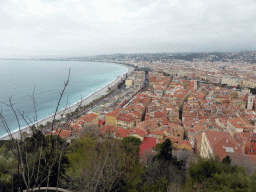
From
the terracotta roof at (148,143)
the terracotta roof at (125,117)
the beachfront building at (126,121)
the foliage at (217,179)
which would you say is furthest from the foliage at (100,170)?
the terracotta roof at (125,117)

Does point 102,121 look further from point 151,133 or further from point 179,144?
point 179,144

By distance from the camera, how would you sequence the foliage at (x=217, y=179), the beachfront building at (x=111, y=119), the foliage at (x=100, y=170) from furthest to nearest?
the beachfront building at (x=111, y=119)
the foliage at (x=217, y=179)
the foliage at (x=100, y=170)

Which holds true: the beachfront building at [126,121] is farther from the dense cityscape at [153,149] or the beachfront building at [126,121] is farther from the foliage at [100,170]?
the foliage at [100,170]

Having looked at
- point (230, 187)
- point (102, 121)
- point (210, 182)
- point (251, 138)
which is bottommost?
point (102, 121)

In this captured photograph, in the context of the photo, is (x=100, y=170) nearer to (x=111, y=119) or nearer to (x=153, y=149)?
(x=153, y=149)

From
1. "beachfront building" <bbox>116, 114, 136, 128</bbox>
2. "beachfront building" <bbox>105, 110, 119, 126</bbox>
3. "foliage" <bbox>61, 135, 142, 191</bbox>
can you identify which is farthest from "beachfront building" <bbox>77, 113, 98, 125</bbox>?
"foliage" <bbox>61, 135, 142, 191</bbox>

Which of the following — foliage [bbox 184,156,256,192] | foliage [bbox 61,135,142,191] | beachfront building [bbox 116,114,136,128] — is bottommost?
beachfront building [bbox 116,114,136,128]

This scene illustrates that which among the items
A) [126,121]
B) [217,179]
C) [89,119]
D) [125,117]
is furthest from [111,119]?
[217,179]

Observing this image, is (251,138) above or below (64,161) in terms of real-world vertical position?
Result: below

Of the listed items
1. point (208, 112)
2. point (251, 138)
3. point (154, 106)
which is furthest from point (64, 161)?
point (208, 112)

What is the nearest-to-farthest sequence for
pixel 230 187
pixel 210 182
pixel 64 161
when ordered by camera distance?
pixel 230 187 < pixel 210 182 < pixel 64 161

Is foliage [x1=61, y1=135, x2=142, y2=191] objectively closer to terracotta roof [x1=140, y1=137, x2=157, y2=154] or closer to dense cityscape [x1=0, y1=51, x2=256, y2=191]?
dense cityscape [x1=0, y1=51, x2=256, y2=191]
